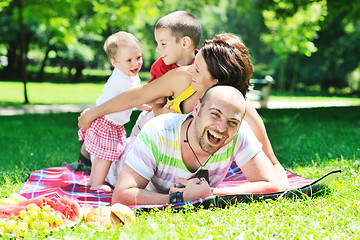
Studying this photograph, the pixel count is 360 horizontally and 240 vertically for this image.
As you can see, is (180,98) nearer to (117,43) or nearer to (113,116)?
(113,116)

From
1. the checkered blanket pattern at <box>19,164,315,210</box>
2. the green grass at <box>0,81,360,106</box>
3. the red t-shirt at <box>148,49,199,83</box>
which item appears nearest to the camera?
the checkered blanket pattern at <box>19,164,315,210</box>

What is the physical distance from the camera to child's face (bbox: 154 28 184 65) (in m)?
3.72

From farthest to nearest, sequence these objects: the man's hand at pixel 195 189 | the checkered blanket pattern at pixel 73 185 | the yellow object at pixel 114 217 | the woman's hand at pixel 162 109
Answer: the woman's hand at pixel 162 109
the checkered blanket pattern at pixel 73 185
the man's hand at pixel 195 189
the yellow object at pixel 114 217

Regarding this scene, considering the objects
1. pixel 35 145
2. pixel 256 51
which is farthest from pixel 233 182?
pixel 256 51

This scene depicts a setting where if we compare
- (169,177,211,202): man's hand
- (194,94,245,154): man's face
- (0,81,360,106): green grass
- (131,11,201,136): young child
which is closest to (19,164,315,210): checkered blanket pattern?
(169,177,211,202): man's hand

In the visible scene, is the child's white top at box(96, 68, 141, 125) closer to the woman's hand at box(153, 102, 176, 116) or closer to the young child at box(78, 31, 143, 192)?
the young child at box(78, 31, 143, 192)

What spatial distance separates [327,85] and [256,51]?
9.73 metres

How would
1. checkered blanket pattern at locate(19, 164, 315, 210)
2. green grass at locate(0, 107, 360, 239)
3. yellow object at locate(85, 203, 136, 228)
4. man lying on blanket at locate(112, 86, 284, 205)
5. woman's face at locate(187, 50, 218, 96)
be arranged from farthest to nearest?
checkered blanket pattern at locate(19, 164, 315, 210)
woman's face at locate(187, 50, 218, 96)
man lying on blanket at locate(112, 86, 284, 205)
yellow object at locate(85, 203, 136, 228)
green grass at locate(0, 107, 360, 239)

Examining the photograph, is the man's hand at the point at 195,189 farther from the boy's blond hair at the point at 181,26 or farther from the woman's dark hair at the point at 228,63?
the boy's blond hair at the point at 181,26

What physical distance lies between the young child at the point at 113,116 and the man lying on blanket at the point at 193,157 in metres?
0.93

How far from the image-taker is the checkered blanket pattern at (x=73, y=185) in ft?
11.6

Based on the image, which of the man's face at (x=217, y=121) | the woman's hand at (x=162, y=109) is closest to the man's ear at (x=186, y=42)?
the woman's hand at (x=162, y=109)

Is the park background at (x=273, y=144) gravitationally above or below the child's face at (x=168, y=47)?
below

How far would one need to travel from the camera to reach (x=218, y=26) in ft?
138
